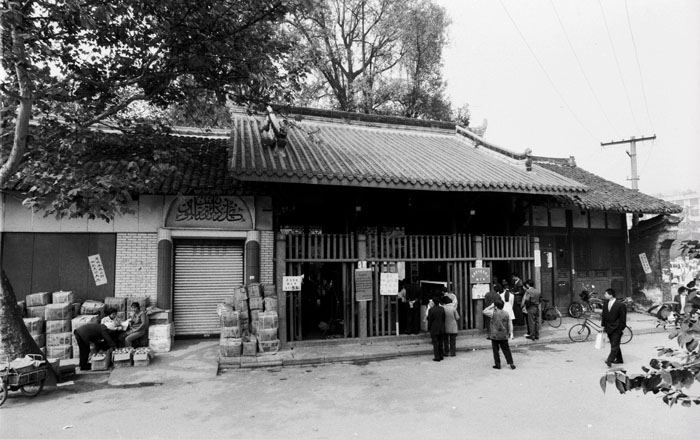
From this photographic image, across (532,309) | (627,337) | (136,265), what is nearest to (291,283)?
Answer: (136,265)

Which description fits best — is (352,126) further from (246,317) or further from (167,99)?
(246,317)

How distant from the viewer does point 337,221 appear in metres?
11.8

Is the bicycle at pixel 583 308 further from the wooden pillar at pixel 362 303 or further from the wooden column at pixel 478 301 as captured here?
the wooden pillar at pixel 362 303

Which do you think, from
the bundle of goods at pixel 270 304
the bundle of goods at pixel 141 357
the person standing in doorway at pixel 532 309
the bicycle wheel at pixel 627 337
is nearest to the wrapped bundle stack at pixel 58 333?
the bundle of goods at pixel 141 357

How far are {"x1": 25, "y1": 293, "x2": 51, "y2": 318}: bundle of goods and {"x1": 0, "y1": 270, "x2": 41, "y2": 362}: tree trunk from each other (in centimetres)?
212

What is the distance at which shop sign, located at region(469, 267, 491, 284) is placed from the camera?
10.9 m

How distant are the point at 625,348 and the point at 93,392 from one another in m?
10.8

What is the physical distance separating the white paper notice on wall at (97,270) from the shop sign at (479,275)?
8.52 meters

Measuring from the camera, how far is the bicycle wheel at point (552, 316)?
42.5ft

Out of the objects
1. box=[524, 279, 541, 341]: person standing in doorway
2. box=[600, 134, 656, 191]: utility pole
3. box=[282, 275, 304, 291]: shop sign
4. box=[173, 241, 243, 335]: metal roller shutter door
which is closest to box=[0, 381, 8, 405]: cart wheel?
box=[173, 241, 243, 335]: metal roller shutter door

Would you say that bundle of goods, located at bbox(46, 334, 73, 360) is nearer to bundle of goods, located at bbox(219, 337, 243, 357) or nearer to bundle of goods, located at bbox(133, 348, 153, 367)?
bundle of goods, located at bbox(133, 348, 153, 367)

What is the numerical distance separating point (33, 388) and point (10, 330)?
978 millimetres

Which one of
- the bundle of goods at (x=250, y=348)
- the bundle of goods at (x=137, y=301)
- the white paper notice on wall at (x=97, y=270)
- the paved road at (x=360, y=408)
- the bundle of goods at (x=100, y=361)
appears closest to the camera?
the paved road at (x=360, y=408)

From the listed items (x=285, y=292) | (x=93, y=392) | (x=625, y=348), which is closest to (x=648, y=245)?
(x=625, y=348)
